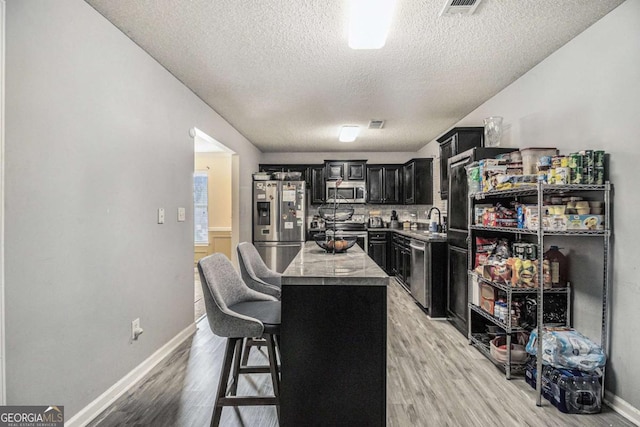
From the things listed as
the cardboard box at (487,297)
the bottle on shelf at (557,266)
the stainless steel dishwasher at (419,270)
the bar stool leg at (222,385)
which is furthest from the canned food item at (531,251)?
the bar stool leg at (222,385)

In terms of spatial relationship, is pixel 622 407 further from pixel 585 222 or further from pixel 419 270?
pixel 419 270

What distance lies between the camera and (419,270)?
4.38 meters

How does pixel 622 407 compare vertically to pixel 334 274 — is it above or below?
below

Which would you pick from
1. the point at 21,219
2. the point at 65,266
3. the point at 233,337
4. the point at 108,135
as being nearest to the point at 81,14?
the point at 108,135

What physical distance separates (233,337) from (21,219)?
3.75ft

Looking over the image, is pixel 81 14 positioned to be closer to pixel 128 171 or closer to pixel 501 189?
pixel 128 171

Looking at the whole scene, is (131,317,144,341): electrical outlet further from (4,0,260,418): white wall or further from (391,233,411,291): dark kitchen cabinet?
(391,233,411,291): dark kitchen cabinet

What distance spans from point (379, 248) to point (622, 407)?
4.51 meters

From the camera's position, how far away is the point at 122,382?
2.33 metres

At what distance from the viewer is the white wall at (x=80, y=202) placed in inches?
63.7
